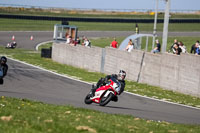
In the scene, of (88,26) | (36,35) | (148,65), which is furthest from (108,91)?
(88,26)

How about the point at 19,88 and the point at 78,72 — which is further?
the point at 78,72

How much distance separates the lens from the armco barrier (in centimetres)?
2155

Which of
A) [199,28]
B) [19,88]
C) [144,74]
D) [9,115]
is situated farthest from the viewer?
[199,28]

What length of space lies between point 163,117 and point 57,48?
21.4 meters

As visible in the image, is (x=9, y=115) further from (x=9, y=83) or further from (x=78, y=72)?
(x=78, y=72)

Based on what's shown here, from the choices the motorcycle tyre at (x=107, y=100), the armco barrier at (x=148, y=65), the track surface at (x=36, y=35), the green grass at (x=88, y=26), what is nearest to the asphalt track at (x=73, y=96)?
the motorcycle tyre at (x=107, y=100)

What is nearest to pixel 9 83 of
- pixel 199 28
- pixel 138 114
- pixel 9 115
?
pixel 138 114

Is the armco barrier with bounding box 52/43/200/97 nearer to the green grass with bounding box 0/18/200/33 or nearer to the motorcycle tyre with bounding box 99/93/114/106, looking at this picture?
the motorcycle tyre with bounding box 99/93/114/106

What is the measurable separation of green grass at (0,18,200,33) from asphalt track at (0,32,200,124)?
3792cm

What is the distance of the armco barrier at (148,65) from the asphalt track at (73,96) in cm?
281

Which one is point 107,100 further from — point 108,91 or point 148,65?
point 148,65

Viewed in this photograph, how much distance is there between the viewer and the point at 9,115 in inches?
375

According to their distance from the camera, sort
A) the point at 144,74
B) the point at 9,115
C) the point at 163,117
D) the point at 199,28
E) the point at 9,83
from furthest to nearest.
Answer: the point at 199,28 → the point at 144,74 → the point at 9,83 → the point at 163,117 → the point at 9,115

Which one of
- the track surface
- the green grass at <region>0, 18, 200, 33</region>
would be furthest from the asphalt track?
the green grass at <region>0, 18, 200, 33</region>
